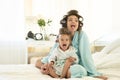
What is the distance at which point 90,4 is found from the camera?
3.48 metres

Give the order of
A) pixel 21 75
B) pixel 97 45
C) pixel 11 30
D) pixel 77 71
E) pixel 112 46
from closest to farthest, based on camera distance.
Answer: pixel 77 71 → pixel 21 75 → pixel 112 46 → pixel 11 30 → pixel 97 45

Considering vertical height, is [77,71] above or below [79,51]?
below

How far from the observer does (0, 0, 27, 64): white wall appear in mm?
3129

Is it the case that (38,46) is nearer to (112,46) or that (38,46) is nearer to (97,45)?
(97,45)

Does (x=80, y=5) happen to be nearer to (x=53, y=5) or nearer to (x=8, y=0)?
(x=53, y=5)

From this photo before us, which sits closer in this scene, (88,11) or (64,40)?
(64,40)

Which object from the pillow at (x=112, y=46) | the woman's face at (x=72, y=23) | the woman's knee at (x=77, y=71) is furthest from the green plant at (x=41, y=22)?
the woman's knee at (x=77, y=71)

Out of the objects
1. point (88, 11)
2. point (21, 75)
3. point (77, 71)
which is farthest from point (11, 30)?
point (77, 71)

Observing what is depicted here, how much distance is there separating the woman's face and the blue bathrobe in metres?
0.05

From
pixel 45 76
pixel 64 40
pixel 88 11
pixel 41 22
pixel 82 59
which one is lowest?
pixel 45 76

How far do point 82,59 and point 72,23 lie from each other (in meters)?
0.28

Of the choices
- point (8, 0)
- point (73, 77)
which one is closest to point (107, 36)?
point (8, 0)

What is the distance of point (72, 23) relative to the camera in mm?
1812

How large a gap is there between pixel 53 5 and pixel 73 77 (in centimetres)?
197
